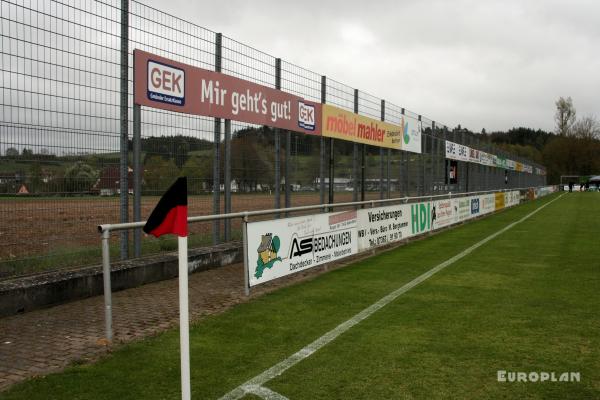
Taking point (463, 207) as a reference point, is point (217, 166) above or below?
above

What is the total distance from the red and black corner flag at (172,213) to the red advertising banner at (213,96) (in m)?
4.95

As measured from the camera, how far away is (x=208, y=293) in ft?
24.6

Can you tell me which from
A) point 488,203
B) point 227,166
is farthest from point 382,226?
point 488,203

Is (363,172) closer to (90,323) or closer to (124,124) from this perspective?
(124,124)

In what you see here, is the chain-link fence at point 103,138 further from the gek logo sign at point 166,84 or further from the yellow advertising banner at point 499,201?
the yellow advertising banner at point 499,201

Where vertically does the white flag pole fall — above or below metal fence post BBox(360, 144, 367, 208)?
below

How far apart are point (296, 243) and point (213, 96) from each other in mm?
3105

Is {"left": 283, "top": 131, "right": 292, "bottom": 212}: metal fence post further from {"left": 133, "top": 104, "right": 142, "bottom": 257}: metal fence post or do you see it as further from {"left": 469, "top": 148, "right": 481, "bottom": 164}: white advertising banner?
{"left": 469, "top": 148, "right": 481, "bottom": 164}: white advertising banner

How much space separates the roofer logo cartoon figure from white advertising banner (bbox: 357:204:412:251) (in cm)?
324

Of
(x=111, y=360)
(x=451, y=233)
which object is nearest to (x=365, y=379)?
(x=111, y=360)

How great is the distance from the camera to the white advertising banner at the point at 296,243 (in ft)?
23.9

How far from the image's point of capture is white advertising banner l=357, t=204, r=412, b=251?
425 inches

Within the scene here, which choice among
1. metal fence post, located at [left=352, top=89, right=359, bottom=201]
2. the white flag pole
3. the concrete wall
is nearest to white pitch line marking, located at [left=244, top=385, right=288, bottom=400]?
the white flag pole

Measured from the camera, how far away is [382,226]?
11.8 metres
